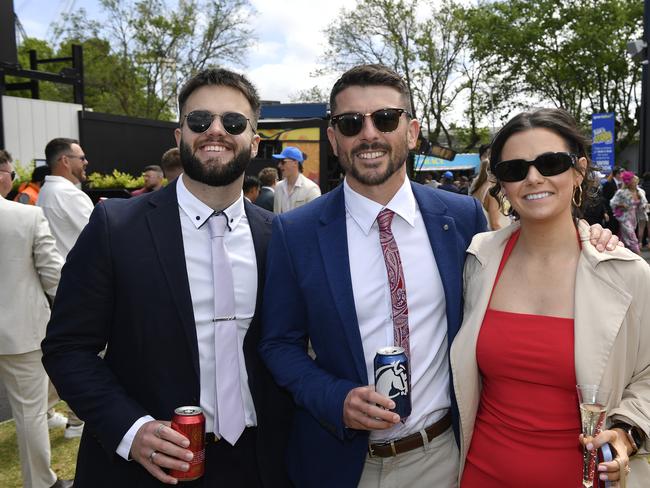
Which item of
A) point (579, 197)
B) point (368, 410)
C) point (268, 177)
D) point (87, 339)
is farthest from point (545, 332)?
point (268, 177)

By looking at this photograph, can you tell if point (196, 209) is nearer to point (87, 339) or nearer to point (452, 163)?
point (87, 339)

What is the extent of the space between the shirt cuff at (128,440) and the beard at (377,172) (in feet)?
4.08

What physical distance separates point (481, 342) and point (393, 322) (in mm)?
351

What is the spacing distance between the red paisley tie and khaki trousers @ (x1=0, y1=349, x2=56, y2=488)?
10.7ft

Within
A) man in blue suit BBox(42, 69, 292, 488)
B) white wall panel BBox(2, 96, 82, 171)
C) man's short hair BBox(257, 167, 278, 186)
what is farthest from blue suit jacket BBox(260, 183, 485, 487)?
white wall panel BBox(2, 96, 82, 171)

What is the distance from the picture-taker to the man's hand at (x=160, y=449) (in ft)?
6.15

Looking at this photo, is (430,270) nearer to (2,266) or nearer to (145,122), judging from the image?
(2,266)

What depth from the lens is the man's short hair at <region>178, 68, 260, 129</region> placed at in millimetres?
2441

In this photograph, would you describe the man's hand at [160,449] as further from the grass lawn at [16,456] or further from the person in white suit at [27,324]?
the grass lawn at [16,456]

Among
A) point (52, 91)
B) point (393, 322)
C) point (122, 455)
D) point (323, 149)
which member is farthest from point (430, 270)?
point (52, 91)

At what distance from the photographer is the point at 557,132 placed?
91.9 inches

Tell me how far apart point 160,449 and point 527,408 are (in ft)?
4.39

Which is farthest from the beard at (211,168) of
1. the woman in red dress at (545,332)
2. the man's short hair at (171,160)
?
the man's short hair at (171,160)

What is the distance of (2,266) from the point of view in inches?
171
